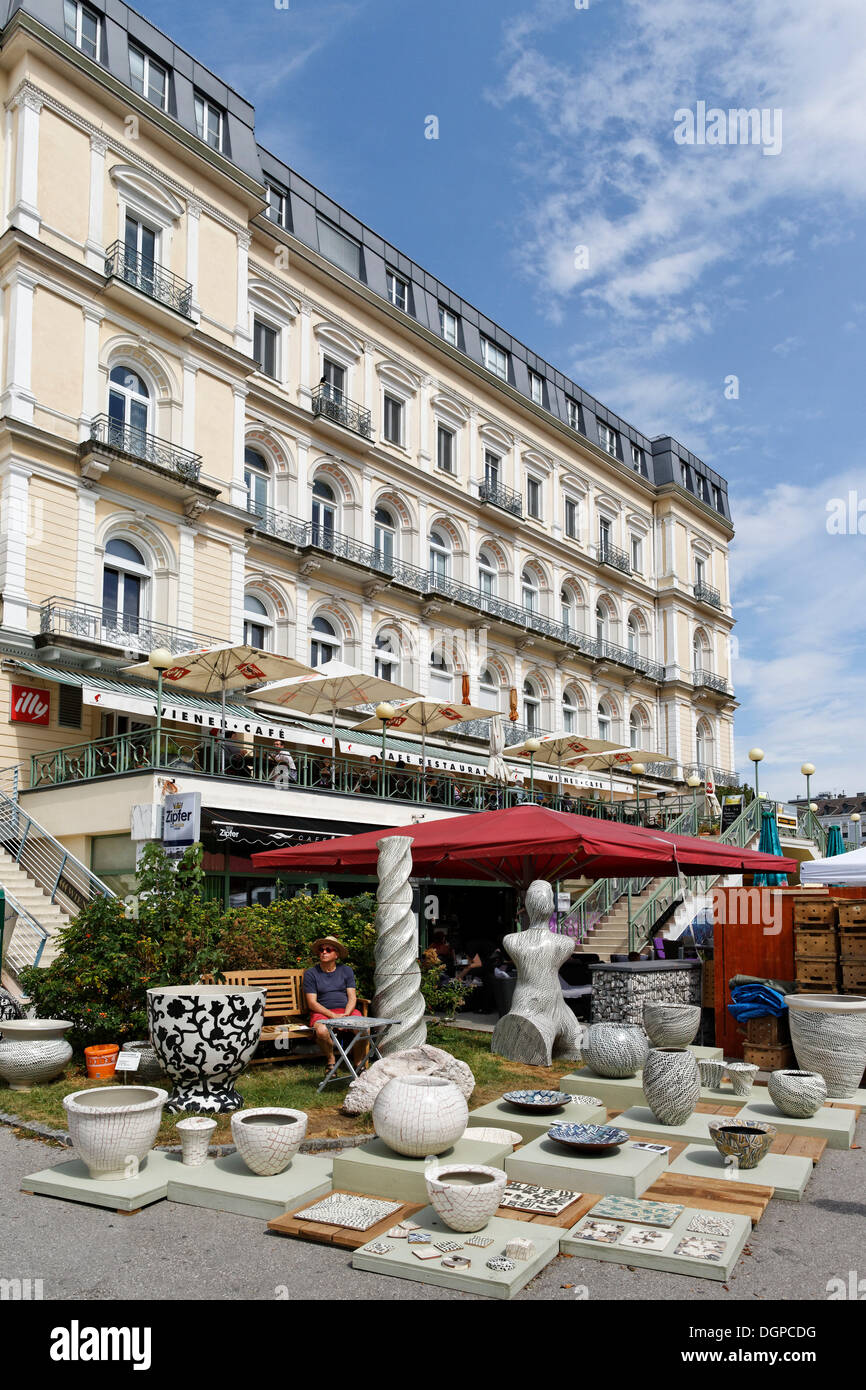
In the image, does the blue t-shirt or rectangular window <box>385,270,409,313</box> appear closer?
the blue t-shirt

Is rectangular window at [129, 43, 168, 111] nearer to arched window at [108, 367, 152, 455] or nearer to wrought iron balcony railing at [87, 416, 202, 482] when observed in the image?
arched window at [108, 367, 152, 455]

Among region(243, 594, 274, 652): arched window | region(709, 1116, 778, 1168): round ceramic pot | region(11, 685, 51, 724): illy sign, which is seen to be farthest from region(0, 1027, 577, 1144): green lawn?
region(243, 594, 274, 652): arched window

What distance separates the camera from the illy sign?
63.1 feet

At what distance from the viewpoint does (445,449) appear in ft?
113

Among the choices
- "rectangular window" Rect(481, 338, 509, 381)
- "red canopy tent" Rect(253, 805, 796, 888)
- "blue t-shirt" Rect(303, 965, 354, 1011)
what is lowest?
"blue t-shirt" Rect(303, 965, 354, 1011)

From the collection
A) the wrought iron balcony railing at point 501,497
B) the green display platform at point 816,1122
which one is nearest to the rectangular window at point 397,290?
the wrought iron balcony railing at point 501,497

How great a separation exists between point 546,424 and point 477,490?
6.01m

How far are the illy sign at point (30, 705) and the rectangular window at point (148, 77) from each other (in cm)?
1401

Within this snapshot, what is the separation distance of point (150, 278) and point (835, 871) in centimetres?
1955

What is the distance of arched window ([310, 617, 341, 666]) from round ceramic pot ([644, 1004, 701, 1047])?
18.7m
